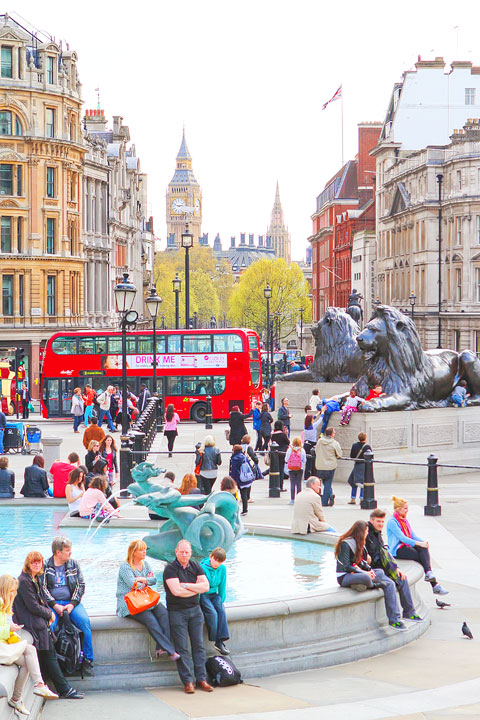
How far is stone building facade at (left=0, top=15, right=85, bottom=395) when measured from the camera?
56375mm

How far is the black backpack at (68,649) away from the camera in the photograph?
990 cm

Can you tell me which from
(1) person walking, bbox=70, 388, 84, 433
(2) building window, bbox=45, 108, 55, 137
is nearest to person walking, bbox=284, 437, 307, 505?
(1) person walking, bbox=70, 388, 84, 433

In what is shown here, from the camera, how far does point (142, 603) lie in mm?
10297

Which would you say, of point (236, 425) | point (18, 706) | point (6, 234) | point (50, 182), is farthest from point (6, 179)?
point (18, 706)

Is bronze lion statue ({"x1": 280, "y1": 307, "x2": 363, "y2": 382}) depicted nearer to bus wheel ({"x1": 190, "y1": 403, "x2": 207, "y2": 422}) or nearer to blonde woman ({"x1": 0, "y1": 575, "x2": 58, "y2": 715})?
bus wheel ({"x1": 190, "y1": 403, "x2": 207, "y2": 422})

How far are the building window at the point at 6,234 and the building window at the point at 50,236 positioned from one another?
7.00ft

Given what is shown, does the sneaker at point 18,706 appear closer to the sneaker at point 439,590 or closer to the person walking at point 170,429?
the sneaker at point 439,590

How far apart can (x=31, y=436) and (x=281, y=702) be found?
2231cm

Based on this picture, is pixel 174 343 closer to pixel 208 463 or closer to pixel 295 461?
pixel 208 463

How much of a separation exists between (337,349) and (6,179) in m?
28.4

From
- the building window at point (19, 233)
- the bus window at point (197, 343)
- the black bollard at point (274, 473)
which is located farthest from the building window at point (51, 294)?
the black bollard at point (274, 473)

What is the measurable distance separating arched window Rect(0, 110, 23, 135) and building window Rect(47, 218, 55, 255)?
15.8ft

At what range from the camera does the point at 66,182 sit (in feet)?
195

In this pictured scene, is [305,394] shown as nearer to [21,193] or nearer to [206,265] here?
[21,193]
